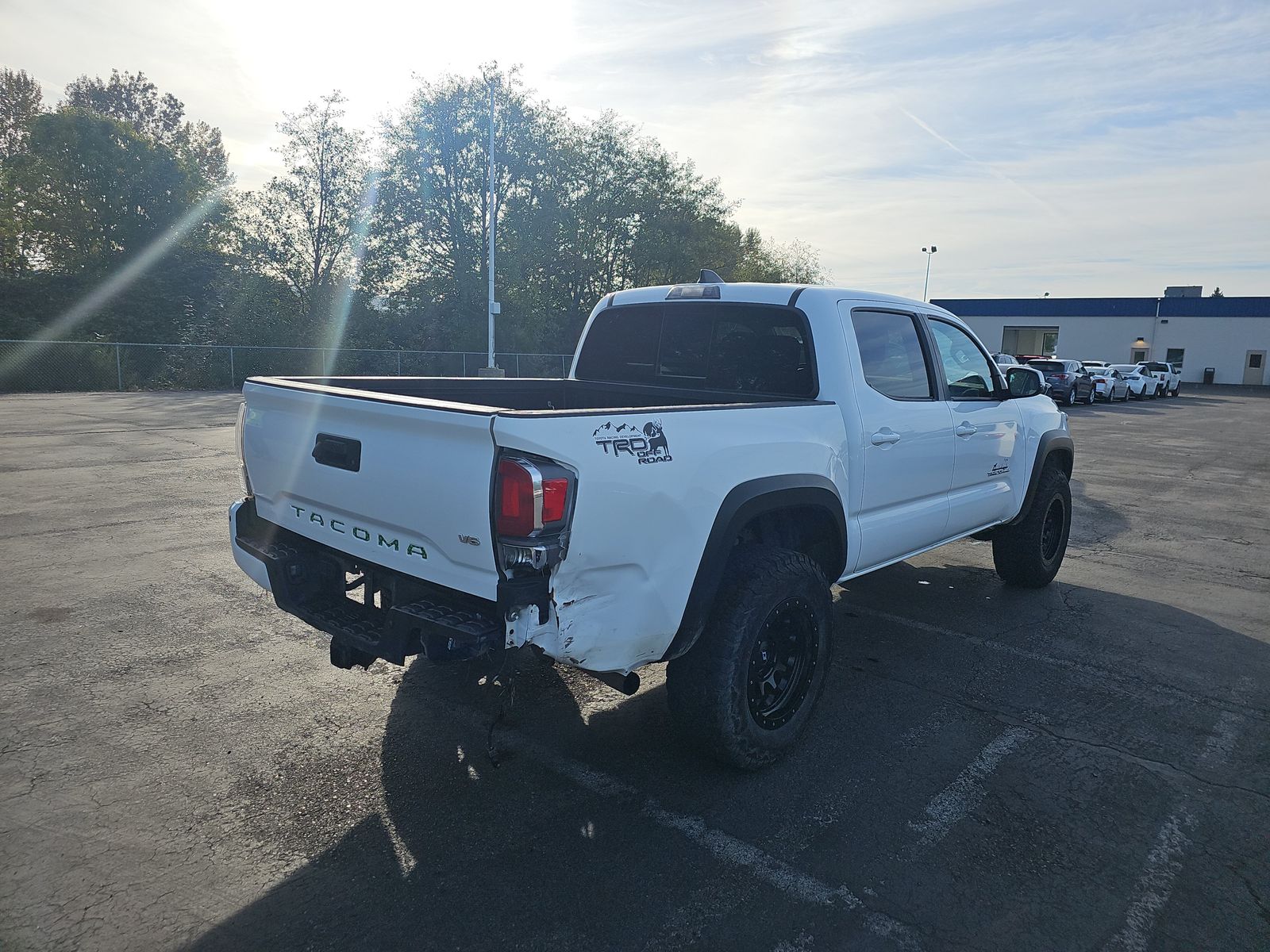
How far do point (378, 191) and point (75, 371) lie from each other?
47.9 feet

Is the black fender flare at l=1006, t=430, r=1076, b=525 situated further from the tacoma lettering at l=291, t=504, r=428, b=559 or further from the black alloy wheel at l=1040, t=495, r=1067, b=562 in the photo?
the tacoma lettering at l=291, t=504, r=428, b=559

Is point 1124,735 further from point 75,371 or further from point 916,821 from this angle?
point 75,371

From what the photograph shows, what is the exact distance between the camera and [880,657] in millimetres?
4840

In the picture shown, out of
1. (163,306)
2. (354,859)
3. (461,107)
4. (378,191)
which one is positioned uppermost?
(461,107)

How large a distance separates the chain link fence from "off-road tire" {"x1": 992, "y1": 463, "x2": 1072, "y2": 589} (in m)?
16.1

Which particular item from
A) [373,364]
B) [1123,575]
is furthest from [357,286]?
[1123,575]

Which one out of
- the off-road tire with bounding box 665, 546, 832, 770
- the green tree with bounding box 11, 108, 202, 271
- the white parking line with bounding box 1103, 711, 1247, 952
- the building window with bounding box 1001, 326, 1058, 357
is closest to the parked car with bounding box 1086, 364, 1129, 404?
the building window with bounding box 1001, 326, 1058, 357

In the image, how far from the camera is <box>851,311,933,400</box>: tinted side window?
172 inches

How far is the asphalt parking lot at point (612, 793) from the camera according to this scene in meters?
2.58

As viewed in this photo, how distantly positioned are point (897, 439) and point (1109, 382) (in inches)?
1332

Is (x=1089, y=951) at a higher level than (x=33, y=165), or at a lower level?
lower

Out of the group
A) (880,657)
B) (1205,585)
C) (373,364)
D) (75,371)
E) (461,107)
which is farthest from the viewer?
(461,107)

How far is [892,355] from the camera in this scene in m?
4.59

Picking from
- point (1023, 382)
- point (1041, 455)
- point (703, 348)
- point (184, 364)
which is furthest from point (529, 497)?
point (184, 364)
